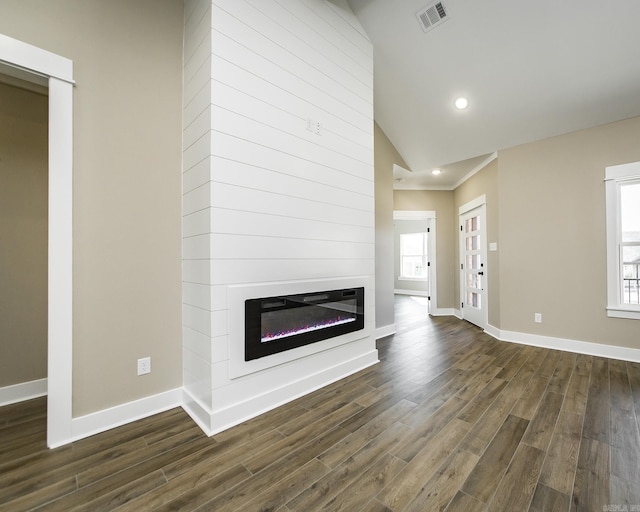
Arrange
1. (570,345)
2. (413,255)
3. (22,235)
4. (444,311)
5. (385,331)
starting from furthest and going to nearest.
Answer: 1. (413,255)
2. (444,311)
3. (385,331)
4. (570,345)
5. (22,235)

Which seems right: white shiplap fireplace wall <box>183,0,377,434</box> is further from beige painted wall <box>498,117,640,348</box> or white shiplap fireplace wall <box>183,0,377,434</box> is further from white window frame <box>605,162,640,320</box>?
white window frame <box>605,162,640,320</box>

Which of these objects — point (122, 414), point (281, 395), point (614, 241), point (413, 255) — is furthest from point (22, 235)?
point (413, 255)

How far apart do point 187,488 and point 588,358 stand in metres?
4.28

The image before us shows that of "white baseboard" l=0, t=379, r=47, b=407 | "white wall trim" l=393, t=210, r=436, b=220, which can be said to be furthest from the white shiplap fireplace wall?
"white wall trim" l=393, t=210, r=436, b=220

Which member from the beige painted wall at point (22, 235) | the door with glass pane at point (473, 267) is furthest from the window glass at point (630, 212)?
the beige painted wall at point (22, 235)

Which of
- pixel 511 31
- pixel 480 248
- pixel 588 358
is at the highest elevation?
pixel 511 31

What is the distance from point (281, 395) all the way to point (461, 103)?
3.94 m

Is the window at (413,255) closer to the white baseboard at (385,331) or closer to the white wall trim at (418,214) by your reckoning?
the white wall trim at (418,214)

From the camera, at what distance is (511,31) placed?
9.36 feet

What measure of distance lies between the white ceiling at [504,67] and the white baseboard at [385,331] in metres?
2.92

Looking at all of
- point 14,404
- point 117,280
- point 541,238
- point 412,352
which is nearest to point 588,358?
point 541,238

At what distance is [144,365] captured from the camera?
2.14 m

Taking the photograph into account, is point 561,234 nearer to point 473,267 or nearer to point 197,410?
point 473,267

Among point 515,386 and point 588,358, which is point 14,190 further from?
point 588,358
